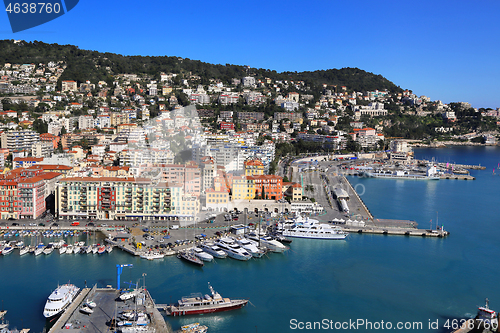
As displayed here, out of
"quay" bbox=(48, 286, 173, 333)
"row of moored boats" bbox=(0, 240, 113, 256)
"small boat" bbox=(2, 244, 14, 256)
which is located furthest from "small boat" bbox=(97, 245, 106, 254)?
"quay" bbox=(48, 286, 173, 333)

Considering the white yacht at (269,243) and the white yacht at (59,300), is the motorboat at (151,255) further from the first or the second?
the white yacht at (269,243)

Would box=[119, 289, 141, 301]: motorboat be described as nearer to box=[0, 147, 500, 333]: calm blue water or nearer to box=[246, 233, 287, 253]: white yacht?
box=[0, 147, 500, 333]: calm blue water

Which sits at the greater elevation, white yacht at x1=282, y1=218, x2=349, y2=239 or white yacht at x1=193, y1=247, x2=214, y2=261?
white yacht at x1=282, y1=218, x2=349, y2=239

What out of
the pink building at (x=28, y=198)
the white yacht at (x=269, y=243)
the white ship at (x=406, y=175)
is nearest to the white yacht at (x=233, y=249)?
the white yacht at (x=269, y=243)

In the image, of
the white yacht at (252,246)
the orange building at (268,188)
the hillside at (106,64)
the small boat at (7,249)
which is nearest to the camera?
the small boat at (7,249)

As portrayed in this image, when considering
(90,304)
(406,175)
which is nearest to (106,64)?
(406,175)

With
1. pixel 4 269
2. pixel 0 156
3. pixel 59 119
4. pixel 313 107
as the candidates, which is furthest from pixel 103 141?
pixel 313 107

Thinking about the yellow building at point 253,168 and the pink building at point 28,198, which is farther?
the yellow building at point 253,168
